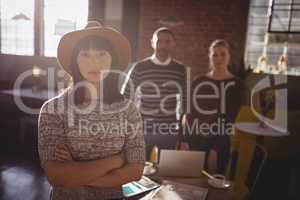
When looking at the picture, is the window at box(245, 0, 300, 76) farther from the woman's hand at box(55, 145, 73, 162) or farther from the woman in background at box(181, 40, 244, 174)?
the woman's hand at box(55, 145, 73, 162)

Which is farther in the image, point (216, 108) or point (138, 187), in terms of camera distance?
point (216, 108)

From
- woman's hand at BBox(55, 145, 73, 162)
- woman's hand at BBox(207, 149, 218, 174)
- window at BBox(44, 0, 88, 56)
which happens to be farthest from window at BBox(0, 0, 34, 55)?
woman's hand at BBox(55, 145, 73, 162)

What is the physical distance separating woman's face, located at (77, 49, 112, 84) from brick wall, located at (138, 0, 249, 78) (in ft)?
9.23

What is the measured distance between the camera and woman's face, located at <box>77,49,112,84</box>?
1243 mm

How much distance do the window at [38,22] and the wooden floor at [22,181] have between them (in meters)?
2.03

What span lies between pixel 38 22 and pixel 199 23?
2.77 metres

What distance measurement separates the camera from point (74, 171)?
1182mm

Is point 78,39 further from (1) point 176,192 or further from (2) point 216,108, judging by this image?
(2) point 216,108

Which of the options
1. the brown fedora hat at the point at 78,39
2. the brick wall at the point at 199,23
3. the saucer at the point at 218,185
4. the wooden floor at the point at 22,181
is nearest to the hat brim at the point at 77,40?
the brown fedora hat at the point at 78,39

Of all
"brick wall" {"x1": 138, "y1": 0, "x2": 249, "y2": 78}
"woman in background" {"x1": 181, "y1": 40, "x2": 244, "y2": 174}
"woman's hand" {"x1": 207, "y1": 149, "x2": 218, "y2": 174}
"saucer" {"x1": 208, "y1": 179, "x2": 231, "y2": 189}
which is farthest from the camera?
"brick wall" {"x1": 138, "y1": 0, "x2": 249, "y2": 78}

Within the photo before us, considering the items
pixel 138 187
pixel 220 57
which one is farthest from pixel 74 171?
pixel 220 57

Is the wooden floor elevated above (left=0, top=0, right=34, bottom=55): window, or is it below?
below

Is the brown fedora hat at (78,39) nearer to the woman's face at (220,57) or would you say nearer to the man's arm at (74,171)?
the man's arm at (74,171)

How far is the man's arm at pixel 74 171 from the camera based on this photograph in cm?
118
